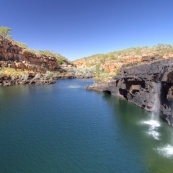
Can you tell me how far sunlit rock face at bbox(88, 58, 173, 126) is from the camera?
78.5 ft

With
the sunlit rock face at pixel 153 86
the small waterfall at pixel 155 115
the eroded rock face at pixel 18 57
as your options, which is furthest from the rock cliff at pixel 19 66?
the small waterfall at pixel 155 115

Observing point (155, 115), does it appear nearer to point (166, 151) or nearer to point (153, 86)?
point (153, 86)

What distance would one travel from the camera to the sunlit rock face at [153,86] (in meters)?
23.9

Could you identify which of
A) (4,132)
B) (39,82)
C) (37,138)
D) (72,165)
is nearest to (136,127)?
(72,165)

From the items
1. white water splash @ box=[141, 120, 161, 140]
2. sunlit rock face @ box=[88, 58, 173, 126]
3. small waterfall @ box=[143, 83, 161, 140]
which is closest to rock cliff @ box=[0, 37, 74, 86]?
sunlit rock face @ box=[88, 58, 173, 126]

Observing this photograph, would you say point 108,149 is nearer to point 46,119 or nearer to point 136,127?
point 136,127

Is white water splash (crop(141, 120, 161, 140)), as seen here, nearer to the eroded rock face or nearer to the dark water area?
the dark water area

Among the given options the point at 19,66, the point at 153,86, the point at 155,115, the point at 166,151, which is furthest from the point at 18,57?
the point at 166,151

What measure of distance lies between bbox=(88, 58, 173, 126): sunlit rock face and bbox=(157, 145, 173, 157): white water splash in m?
6.94

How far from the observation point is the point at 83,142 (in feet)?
63.4

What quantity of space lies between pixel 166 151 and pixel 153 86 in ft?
46.2

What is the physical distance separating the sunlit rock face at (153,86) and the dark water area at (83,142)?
2373 mm

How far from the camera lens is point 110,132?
22469mm

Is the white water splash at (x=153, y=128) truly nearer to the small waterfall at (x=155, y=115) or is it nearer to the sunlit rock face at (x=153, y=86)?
the small waterfall at (x=155, y=115)
